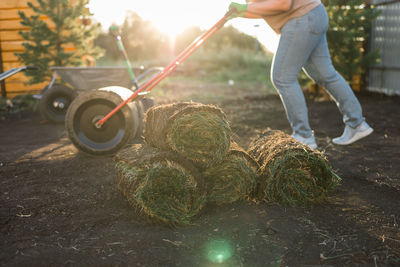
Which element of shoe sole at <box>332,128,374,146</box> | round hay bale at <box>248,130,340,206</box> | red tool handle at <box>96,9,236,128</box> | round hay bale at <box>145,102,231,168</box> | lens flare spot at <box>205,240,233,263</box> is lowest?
shoe sole at <box>332,128,374,146</box>

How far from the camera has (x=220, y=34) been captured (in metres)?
24.0

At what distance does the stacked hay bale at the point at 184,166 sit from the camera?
2.32m

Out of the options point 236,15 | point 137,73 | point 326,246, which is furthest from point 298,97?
point 137,73

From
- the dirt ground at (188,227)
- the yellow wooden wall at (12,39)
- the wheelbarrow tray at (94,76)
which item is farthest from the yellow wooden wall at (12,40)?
the dirt ground at (188,227)

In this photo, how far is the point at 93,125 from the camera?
379 centimetres

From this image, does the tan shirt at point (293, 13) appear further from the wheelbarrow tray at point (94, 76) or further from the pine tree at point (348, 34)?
the pine tree at point (348, 34)

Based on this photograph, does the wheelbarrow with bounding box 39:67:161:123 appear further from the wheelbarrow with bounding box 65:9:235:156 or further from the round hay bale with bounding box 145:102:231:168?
the round hay bale with bounding box 145:102:231:168

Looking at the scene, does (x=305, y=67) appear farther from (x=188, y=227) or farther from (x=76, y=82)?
(x=76, y=82)

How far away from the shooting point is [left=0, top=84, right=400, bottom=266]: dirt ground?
1.95 m

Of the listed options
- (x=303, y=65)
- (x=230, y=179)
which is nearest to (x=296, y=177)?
(x=230, y=179)

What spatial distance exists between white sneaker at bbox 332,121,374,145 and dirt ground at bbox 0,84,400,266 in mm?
226

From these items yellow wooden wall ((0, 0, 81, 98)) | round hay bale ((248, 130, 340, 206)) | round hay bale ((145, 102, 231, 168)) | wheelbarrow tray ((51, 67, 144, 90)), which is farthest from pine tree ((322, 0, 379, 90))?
round hay bale ((145, 102, 231, 168))

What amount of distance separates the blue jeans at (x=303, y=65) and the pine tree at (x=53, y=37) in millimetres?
5062

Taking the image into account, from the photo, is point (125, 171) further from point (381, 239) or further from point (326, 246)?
point (381, 239)
